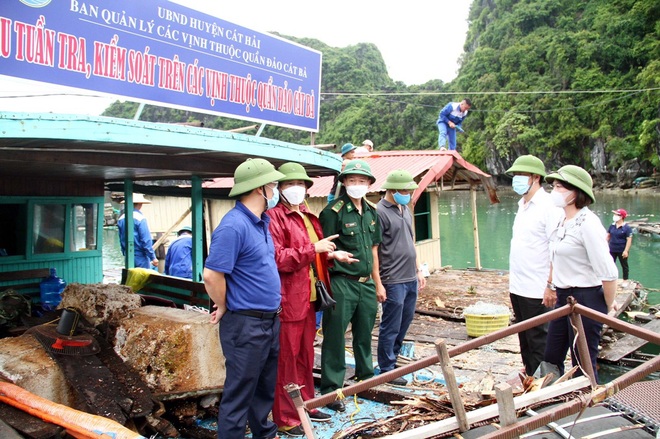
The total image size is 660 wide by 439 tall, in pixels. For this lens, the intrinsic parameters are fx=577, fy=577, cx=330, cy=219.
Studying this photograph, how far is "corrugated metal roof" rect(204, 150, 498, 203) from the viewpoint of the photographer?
12.5 m

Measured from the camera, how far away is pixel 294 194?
4.45 metres

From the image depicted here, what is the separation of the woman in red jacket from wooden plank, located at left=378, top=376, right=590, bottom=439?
150 centimetres

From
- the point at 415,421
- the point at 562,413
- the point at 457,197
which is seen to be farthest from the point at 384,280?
the point at 457,197

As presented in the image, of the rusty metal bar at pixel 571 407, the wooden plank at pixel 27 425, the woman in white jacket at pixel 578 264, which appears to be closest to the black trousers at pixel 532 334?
the woman in white jacket at pixel 578 264

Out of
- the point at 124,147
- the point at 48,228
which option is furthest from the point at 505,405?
the point at 48,228

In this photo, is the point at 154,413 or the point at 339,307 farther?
the point at 339,307

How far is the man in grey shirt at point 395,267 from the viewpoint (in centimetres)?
544

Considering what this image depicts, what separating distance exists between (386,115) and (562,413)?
243ft

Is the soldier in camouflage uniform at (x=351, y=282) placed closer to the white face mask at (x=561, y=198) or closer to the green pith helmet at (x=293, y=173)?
the green pith helmet at (x=293, y=173)

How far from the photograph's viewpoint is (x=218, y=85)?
5680 millimetres

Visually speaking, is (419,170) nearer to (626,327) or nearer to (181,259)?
(181,259)

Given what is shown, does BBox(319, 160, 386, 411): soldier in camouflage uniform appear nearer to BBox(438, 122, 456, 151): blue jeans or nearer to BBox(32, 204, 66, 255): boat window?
BBox(32, 204, 66, 255): boat window

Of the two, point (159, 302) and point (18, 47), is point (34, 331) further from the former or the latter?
point (18, 47)

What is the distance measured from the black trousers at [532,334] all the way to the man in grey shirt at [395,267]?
3.39ft
